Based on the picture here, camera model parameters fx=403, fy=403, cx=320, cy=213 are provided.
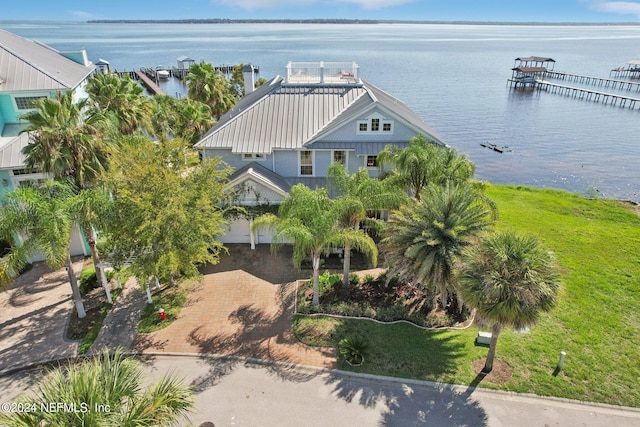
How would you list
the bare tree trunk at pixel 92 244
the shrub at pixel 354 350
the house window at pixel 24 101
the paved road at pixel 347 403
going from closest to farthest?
the paved road at pixel 347 403, the shrub at pixel 354 350, the bare tree trunk at pixel 92 244, the house window at pixel 24 101

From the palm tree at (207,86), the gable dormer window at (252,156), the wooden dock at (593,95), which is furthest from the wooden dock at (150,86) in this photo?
the wooden dock at (593,95)

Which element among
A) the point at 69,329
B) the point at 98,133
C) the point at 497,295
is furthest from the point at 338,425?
the point at 98,133

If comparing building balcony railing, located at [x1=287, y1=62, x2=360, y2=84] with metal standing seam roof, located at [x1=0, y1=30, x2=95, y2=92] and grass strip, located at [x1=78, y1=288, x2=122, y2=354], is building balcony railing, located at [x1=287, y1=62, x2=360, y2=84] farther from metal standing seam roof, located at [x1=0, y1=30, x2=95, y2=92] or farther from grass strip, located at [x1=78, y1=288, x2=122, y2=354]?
grass strip, located at [x1=78, y1=288, x2=122, y2=354]

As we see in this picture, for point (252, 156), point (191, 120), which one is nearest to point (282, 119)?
point (252, 156)

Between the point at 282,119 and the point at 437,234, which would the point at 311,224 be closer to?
the point at 437,234

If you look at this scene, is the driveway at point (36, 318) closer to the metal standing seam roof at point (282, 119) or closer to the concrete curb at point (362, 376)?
the concrete curb at point (362, 376)

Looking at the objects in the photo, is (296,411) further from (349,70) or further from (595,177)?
(595,177)
